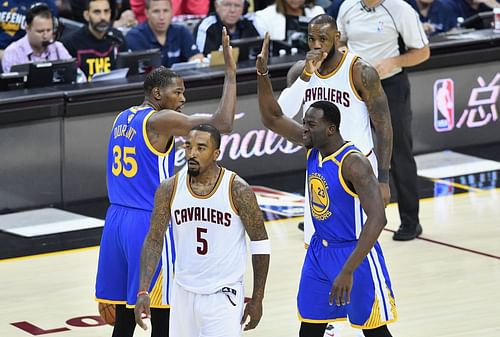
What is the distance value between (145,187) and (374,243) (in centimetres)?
136

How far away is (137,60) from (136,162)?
5.01 m

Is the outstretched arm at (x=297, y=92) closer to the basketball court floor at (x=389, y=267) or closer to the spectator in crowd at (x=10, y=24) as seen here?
the basketball court floor at (x=389, y=267)

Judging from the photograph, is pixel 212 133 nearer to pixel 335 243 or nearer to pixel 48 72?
pixel 335 243

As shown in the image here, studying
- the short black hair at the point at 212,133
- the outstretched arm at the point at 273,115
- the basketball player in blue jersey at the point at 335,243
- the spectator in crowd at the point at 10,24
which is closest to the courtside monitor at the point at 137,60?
the spectator in crowd at the point at 10,24

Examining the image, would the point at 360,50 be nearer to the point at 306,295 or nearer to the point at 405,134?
the point at 405,134

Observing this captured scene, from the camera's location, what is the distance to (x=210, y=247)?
20.4ft

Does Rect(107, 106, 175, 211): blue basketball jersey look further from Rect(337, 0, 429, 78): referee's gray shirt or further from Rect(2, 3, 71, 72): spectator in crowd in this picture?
Rect(2, 3, 71, 72): spectator in crowd

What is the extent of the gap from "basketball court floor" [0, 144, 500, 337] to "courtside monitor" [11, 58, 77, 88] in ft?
3.94

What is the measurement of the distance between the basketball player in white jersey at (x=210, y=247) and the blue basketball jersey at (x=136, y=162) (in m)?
0.77

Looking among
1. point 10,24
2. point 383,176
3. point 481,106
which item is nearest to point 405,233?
point 383,176

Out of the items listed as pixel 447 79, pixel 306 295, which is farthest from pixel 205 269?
pixel 447 79

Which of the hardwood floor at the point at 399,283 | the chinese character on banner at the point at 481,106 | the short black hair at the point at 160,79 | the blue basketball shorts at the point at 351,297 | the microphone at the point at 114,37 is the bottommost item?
the hardwood floor at the point at 399,283

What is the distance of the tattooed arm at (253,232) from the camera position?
6168 mm

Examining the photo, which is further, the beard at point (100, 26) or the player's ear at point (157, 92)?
the beard at point (100, 26)
